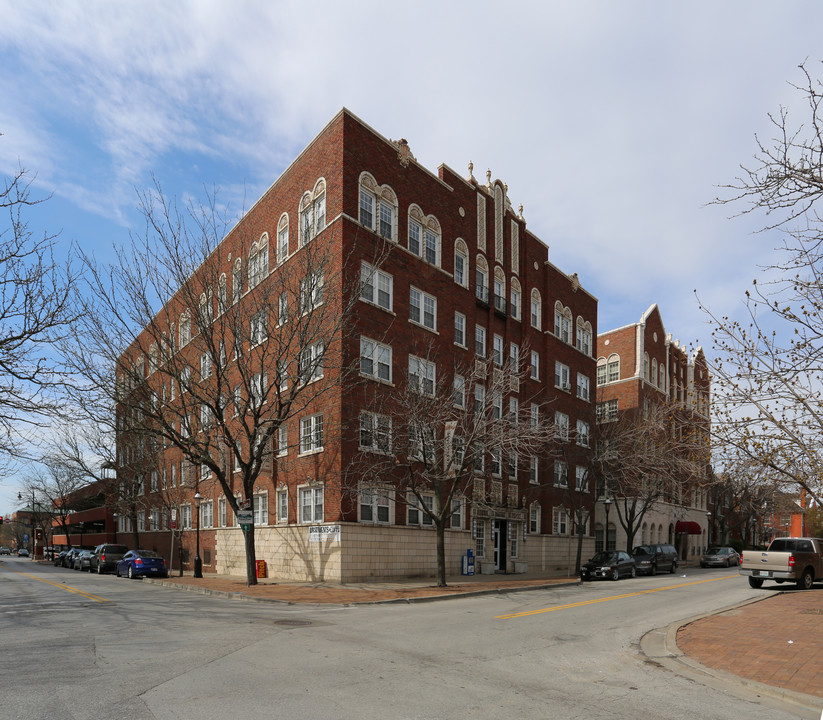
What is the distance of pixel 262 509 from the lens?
1206 inches

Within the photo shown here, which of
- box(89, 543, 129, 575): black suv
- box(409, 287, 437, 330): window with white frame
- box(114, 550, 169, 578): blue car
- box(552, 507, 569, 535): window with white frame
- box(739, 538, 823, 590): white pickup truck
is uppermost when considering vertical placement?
box(409, 287, 437, 330): window with white frame

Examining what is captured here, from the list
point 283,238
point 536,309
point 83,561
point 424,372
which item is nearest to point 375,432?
point 424,372

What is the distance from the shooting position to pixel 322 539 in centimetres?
2559

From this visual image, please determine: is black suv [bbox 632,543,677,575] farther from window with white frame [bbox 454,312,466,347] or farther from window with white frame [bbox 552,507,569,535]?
window with white frame [bbox 454,312,466,347]

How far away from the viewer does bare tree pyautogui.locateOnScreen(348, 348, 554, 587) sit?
23.9 meters

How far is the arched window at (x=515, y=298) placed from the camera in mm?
37781

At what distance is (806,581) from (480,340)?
17453 mm

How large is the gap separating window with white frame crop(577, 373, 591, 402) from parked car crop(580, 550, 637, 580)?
1355cm

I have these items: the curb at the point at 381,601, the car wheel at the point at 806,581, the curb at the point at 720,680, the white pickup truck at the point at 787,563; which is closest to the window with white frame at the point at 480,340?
the curb at the point at 381,601

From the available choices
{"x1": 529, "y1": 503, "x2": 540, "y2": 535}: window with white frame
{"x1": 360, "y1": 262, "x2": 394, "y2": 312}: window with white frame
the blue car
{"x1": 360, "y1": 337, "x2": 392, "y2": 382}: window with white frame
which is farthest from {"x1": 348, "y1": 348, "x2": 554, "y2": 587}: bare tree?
the blue car

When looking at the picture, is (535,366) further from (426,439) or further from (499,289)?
(426,439)

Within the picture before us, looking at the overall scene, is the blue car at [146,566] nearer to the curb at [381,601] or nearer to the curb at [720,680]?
the curb at [381,601]

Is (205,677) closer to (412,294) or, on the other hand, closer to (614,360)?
(412,294)

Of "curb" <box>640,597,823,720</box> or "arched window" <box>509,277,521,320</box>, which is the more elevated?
"arched window" <box>509,277,521,320</box>
